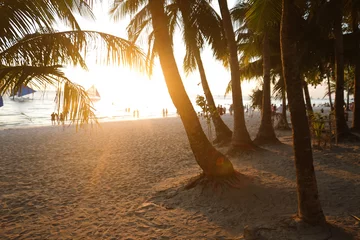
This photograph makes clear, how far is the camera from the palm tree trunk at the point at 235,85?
8.92 meters

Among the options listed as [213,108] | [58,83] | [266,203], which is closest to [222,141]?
[213,108]

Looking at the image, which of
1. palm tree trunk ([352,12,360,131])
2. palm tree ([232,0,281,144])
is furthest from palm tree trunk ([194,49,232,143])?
palm tree trunk ([352,12,360,131])

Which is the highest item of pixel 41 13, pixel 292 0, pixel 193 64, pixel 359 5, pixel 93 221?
pixel 359 5

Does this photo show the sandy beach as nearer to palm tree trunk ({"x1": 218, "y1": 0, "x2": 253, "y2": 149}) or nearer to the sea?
palm tree trunk ({"x1": 218, "y1": 0, "x2": 253, "y2": 149})

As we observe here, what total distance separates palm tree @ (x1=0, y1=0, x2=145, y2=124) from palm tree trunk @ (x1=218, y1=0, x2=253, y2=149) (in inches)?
188

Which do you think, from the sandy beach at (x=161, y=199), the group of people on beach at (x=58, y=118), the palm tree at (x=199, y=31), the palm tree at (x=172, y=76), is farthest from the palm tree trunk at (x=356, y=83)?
the group of people on beach at (x=58, y=118)

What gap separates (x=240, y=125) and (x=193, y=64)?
517 cm

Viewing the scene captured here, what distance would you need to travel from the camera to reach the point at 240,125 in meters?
9.48

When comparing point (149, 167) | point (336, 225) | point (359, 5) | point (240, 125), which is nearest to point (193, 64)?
point (240, 125)

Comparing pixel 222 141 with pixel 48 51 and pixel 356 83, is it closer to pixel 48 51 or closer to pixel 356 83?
pixel 356 83

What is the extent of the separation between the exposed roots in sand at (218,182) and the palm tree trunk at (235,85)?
136 inches

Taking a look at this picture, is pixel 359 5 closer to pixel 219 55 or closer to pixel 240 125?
pixel 219 55

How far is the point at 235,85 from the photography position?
29.8 ft

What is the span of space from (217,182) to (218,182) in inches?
1.0
